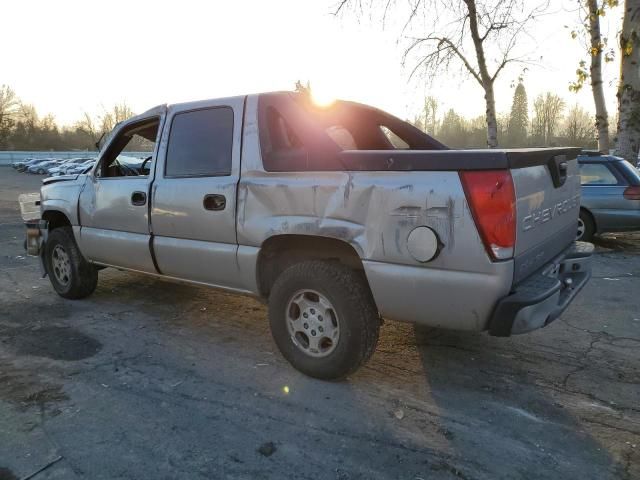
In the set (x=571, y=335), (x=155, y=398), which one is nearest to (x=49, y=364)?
(x=155, y=398)

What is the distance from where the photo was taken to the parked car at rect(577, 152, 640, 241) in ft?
25.2

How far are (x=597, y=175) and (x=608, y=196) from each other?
414 millimetres

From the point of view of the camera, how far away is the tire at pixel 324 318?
306 cm

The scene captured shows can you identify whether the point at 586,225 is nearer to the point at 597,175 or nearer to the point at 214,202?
the point at 597,175

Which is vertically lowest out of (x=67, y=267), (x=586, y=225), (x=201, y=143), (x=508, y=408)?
(x=508, y=408)

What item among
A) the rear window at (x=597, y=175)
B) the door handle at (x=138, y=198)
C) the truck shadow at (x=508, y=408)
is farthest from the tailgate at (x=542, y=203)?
the rear window at (x=597, y=175)

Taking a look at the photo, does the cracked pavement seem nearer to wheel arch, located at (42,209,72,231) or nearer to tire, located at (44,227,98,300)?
tire, located at (44,227,98,300)

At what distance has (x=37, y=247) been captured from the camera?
5.63 metres

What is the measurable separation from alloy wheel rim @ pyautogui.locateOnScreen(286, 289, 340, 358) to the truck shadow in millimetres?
752

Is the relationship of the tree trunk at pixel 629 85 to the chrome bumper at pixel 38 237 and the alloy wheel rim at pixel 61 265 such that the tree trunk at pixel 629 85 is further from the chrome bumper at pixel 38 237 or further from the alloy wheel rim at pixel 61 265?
the chrome bumper at pixel 38 237

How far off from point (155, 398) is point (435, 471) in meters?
1.80

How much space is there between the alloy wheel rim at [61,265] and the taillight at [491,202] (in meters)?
4.39

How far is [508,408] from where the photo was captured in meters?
2.97

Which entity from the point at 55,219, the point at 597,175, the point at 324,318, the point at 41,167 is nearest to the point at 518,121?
the point at 41,167
